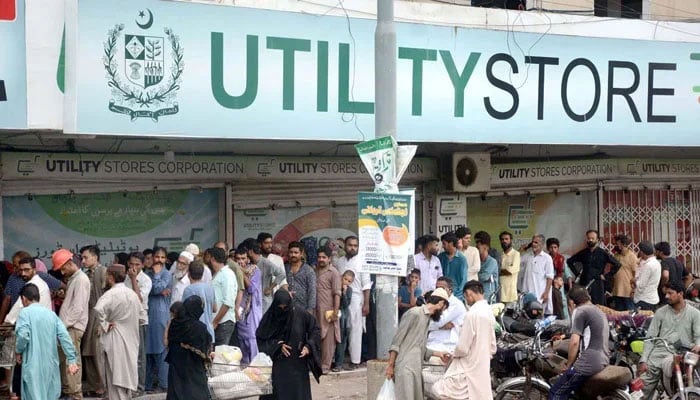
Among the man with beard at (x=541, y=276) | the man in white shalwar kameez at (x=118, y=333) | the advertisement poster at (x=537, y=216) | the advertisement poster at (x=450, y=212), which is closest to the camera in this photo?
the man in white shalwar kameez at (x=118, y=333)

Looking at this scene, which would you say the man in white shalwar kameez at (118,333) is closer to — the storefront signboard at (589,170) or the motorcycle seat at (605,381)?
the motorcycle seat at (605,381)

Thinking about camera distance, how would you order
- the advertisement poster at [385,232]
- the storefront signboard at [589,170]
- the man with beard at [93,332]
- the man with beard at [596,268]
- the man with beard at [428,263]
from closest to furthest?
the advertisement poster at [385,232]
the man with beard at [93,332]
the man with beard at [428,263]
the man with beard at [596,268]
the storefront signboard at [589,170]

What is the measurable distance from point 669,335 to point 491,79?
4.74 meters

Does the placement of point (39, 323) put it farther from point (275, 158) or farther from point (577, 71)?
point (577, 71)

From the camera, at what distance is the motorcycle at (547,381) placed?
10.5 metres

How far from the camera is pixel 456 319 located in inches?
463

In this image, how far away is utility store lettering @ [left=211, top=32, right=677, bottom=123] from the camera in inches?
512

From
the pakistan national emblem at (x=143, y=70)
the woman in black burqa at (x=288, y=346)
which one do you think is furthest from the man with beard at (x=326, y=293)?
the woman in black burqa at (x=288, y=346)

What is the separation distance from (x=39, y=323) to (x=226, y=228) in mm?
4729

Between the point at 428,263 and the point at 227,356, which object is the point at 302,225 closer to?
the point at 428,263

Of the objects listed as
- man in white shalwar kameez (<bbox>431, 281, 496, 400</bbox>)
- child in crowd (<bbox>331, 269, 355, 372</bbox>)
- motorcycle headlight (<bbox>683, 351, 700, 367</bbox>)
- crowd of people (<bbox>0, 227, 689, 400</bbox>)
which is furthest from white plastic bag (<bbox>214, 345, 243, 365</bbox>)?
motorcycle headlight (<bbox>683, 351, 700, 367</bbox>)

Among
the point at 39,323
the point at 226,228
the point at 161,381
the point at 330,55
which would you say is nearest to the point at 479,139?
the point at 330,55

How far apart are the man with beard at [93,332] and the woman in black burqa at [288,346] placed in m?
2.39

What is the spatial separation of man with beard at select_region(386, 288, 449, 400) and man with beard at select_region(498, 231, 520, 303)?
5.66 m
